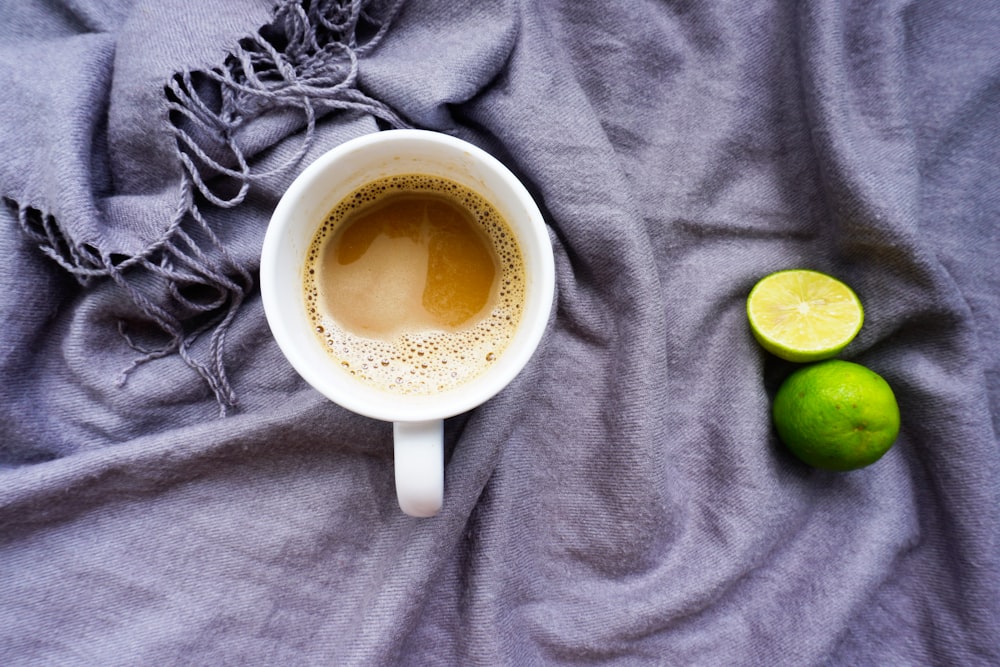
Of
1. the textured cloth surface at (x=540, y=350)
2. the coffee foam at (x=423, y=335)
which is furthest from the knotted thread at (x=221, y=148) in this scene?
the coffee foam at (x=423, y=335)

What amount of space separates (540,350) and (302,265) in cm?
34

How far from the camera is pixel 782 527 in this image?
975mm

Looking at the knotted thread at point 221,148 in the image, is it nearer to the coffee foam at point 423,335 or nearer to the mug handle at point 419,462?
the coffee foam at point 423,335

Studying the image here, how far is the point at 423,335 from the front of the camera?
871 millimetres

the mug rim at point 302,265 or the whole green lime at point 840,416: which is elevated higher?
the mug rim at point 302,265

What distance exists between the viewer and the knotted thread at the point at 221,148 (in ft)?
2.84

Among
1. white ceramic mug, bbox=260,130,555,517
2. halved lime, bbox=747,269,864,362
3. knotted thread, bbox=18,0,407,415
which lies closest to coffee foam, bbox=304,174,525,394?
white ceramic mug, bbox=260,130,555,517

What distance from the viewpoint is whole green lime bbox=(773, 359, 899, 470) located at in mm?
869

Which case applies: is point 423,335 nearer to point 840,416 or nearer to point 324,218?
point 324,218

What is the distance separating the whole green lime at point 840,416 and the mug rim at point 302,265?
1.35 feet

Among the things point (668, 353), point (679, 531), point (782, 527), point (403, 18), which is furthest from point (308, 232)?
point (782, 527)

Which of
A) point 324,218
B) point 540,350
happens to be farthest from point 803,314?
point 324,218

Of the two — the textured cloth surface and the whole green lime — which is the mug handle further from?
the whole green lime

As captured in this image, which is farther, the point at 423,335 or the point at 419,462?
the point at 423,335
